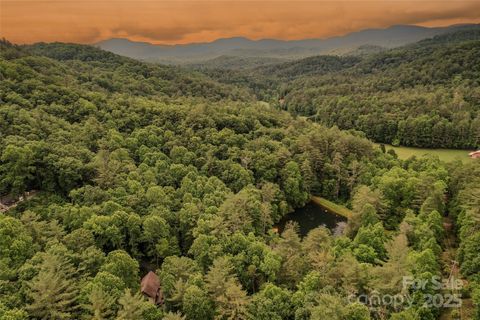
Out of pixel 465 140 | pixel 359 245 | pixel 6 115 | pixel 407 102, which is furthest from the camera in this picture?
pixel 407 102

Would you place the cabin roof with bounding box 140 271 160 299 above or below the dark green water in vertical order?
above

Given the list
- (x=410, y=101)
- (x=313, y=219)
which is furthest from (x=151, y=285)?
(x=410, y=101)

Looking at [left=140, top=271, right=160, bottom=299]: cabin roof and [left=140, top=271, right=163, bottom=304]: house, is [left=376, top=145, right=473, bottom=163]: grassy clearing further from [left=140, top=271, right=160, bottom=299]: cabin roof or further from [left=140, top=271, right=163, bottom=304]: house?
[left=140, top=271, right=163, bottom=304]: house

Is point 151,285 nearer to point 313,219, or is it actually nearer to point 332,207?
point 313,219

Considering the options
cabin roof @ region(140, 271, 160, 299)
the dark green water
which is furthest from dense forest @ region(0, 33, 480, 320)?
the dark green water

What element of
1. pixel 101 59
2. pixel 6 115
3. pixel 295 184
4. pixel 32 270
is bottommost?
pixel 295 184

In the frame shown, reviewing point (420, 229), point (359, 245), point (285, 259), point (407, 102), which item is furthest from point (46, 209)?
point (407, 102)

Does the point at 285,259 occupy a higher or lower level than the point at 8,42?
lower

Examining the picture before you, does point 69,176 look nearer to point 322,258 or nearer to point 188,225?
point 188,225
